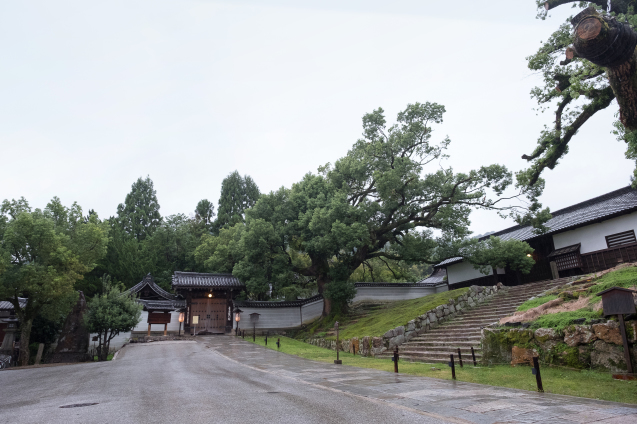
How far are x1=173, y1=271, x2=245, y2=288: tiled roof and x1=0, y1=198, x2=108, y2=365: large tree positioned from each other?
31.4 feet

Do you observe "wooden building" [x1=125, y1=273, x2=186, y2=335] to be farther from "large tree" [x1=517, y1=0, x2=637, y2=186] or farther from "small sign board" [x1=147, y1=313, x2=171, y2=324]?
"large tree" [x1=517, y1=0, x2=637, y2=186]

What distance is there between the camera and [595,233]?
18.1m

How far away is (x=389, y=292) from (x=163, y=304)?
62.5 ft

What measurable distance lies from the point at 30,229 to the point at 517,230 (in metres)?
30.9

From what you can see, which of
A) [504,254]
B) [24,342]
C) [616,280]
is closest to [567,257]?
[504,254]

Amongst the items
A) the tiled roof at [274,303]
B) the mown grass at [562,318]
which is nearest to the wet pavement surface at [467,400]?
Answer: the mown grass at [562,318]

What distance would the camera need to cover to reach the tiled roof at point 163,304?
95.1ft

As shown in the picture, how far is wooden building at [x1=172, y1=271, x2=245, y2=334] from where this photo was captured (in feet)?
100

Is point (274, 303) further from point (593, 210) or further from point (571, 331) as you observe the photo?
point (571, 331)

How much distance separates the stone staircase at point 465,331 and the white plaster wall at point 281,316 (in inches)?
611

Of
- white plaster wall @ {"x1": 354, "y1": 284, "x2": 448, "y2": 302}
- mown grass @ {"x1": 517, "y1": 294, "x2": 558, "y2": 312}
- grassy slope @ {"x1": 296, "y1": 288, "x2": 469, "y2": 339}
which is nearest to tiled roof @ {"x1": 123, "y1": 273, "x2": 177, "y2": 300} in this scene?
grassy slope @ {"x1": 296, "y1": 288, "x2": 469, "y2": 339}

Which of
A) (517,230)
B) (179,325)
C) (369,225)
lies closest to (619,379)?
(369,225)

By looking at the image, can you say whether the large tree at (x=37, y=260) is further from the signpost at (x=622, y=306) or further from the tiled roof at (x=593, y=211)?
the tiled roof at (x=593, y=211)

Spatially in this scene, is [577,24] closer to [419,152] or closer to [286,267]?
[419,152]
